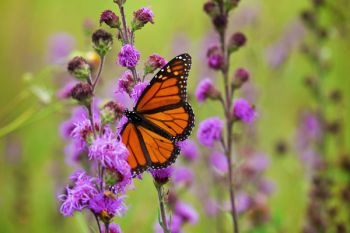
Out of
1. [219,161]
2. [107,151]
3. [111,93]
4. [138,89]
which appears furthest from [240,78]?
[111,93]

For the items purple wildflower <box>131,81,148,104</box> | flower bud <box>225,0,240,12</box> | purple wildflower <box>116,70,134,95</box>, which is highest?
flower bud <box>225,0,240,12</box>

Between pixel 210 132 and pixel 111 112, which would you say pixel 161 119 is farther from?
pixel 210 132

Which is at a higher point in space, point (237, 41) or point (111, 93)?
point (111, 93)

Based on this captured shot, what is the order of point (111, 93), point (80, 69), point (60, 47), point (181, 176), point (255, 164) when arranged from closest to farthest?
1. point (80, 69)
2. point (181, 176)
3. point (255, 164)
4. point (111, 93)
5. point (60, 47)

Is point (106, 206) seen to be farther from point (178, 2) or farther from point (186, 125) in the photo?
point (178, 2)

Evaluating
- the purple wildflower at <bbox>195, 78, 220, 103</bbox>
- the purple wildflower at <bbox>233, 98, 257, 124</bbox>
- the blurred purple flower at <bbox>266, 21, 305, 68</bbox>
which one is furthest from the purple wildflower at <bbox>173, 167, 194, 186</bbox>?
the blurred purple flower at <bbox>266, 21, 305, 68</bbox>

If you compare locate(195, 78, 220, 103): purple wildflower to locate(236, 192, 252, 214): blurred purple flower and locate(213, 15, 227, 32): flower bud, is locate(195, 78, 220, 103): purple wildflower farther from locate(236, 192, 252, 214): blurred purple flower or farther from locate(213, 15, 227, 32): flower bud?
locate(236, 192, 252, 214): blurred purple flower
